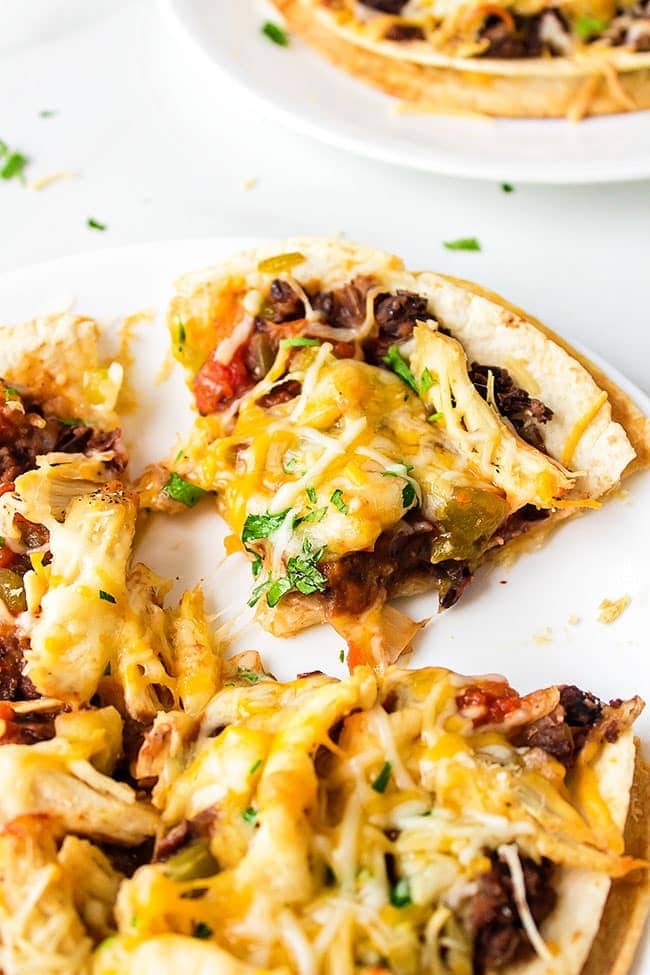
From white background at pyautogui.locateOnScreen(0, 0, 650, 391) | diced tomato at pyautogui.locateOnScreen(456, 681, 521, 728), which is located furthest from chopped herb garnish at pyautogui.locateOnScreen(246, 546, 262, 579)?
white background at pyautogui.locateOnScreen(0, 0, 650, 391)

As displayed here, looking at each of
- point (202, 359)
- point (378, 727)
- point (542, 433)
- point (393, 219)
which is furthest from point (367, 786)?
point (393, 219)

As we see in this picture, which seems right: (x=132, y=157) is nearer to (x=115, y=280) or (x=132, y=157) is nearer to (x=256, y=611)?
(x=115, y=280)

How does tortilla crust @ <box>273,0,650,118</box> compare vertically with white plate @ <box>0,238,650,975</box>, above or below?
above

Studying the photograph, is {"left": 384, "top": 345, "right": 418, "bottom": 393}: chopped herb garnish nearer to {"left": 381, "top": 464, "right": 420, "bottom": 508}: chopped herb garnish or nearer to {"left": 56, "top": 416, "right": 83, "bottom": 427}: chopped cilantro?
{"left": 381, "top": 464, "right": 420, "bottom": 508}: chopped herb garnish

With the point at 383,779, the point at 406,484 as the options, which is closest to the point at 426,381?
the point at 406,484

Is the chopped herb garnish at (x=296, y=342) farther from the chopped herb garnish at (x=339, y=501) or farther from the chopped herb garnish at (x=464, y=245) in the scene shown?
the chopped herb garnish at (x=464, y=245)

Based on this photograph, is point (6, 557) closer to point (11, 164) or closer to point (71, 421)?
point (71, 421)
